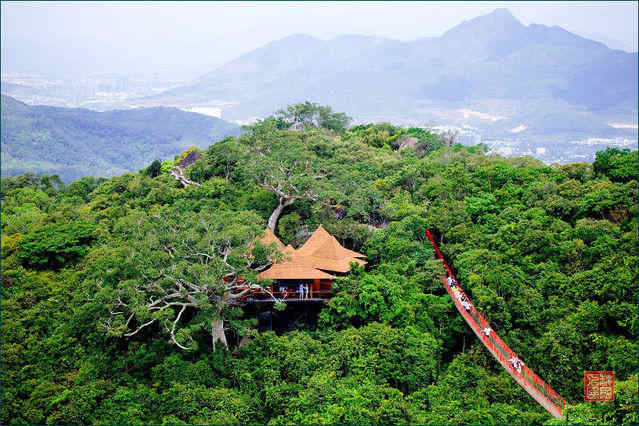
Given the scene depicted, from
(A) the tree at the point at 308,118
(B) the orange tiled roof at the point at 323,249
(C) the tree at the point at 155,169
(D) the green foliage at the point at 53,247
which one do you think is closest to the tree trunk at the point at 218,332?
(B) the orange tiled roof at the point at 323,249

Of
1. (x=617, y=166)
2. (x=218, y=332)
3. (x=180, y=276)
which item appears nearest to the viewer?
(x=180, y=276)

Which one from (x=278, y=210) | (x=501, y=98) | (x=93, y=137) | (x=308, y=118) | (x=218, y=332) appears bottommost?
(x=93, y=137)

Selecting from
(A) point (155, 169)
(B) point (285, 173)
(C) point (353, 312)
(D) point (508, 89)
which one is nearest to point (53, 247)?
(B) point (285, 173)

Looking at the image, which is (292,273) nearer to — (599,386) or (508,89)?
(599,386)

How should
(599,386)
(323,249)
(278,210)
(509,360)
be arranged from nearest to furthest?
1. (599,386)
2. (509,360)
3. (323,249)
4. (278,210)

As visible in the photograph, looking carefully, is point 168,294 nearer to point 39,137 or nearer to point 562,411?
point 562,411

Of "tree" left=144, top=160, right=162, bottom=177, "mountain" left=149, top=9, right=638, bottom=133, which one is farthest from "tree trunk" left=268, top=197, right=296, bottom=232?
"mountain" left=149, top=9, right=638, bottom=133

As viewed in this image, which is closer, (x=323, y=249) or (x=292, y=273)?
(x=292, y=273)
